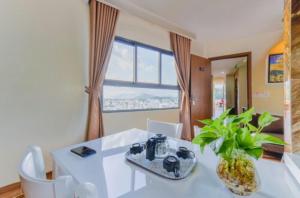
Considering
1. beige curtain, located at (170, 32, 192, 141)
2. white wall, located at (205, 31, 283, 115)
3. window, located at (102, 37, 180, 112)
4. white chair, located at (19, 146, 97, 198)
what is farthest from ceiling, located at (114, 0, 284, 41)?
white chair, located at (19, 146, 97, 198)

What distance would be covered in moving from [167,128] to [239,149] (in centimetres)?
100

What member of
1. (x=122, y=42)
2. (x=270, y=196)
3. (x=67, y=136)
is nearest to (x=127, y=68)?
(x=122, y=42)

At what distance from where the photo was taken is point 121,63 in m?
2.75

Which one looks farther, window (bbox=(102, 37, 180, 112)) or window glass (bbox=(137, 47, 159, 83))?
window glass (bbox=(137, 47, 159, 83))

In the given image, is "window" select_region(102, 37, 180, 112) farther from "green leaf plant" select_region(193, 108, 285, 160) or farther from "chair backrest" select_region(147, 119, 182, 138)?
"green leaf plant" select_region(193, 108, 285, 160)

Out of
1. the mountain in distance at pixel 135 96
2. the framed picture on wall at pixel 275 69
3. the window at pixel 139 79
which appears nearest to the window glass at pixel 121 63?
the window at pixel 139 79

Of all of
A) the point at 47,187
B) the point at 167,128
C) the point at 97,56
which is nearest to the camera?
the point at 47,187

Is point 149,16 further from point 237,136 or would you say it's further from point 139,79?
point 237,136

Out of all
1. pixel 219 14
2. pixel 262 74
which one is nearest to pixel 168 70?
pixel 219 14

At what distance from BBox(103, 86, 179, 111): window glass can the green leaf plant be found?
212 centimetres

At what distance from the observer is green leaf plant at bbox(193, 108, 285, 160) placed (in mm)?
547

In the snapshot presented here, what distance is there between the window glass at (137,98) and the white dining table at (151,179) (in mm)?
1678

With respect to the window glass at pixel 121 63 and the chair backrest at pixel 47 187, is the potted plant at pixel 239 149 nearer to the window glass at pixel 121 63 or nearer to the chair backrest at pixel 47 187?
the chair backrest at pixel 47 187

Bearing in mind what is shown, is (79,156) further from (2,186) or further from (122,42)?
(122,42)
